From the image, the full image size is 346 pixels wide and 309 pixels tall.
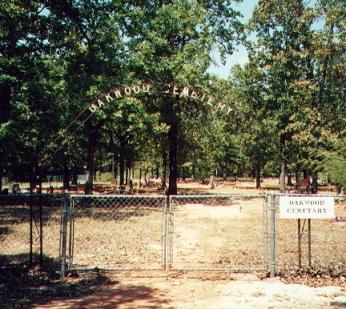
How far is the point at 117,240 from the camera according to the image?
1470 cm

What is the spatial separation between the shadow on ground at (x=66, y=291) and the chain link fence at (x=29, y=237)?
26.3 inches

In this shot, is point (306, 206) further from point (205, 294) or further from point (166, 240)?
point (166, 240)

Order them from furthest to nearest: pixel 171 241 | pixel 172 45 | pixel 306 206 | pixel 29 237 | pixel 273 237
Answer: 1. pixel 172 45
2. pixel 29 237
3. pixel 171 241
4. pixel 306 206
5. pixel 273 237

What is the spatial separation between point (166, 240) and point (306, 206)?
3.73 meters

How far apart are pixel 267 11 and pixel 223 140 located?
28275 mm

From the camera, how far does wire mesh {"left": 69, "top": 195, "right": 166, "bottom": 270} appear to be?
11.2m

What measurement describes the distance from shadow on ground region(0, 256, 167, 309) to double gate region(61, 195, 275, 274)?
537mm

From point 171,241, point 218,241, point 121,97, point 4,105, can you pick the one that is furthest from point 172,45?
point 171,241

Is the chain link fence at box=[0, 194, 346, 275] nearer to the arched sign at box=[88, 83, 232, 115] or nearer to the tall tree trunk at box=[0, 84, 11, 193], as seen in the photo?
the tall tree trunk at box=[0, 84, 11, 193]

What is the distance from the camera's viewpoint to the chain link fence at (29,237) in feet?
34.6

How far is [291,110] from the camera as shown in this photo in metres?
32.4

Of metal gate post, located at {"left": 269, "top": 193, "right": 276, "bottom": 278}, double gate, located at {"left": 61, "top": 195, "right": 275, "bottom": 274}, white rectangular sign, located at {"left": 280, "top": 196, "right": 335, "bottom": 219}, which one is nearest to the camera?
metal gate post, located at {"left": 269, "top": 193, "right": 276, "bottom": 278}

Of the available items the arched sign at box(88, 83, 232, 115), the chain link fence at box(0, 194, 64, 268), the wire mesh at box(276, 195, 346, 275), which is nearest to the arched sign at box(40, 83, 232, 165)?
the arched sign at box(88, 83, 232, 115)

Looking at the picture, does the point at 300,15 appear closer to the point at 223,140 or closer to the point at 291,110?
the point at 291,110
